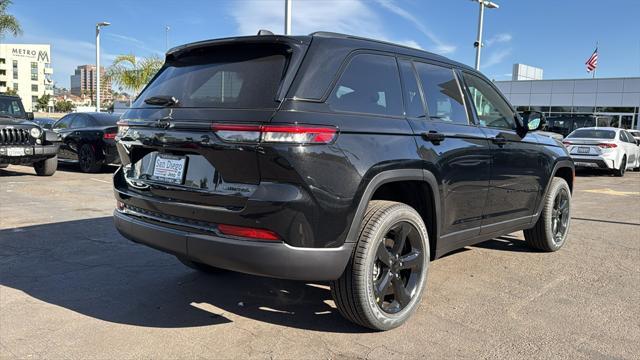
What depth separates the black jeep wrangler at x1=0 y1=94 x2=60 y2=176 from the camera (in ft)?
33.7

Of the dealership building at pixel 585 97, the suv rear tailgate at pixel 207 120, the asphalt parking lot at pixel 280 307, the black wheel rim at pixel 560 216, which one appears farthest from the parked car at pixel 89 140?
the dealership building at pixel 585 97

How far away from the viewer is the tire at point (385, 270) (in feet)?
10.3

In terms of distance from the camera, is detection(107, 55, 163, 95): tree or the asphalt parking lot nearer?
the asphalt parking lot

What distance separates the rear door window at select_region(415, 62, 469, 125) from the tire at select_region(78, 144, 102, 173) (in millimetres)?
9759

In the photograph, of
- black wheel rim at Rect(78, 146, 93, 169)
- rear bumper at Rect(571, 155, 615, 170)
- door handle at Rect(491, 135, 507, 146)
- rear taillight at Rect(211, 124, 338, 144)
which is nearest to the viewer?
rear taillight at Rect(211, 124, 338, 144)

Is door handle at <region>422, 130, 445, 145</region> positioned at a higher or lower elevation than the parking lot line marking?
higher

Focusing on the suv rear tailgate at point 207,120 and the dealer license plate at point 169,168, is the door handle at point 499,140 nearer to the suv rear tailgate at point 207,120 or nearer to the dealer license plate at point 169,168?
the suv rear tailgate at point 207,120

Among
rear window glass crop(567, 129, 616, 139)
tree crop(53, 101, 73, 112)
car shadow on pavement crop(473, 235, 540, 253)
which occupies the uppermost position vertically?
tree crop(53, 101, 73, 112)

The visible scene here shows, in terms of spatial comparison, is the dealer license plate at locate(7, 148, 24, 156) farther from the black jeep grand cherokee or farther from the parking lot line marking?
the parking lot line marking

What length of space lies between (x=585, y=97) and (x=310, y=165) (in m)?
39.6

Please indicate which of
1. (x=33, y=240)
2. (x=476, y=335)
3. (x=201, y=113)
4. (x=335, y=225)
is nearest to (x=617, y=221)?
(x=476, y=335)

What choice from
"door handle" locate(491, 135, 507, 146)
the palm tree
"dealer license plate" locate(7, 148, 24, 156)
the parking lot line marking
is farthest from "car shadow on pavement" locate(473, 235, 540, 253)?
the palm tree

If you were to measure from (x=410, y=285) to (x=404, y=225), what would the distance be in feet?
1.54

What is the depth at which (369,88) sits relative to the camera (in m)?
3.35
